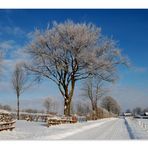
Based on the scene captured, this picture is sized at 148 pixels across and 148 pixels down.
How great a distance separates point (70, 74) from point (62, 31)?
2.85 m

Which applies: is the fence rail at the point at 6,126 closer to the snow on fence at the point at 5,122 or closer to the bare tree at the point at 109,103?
the snow on fence at the point at 5,122

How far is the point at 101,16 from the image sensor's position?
1478 cm

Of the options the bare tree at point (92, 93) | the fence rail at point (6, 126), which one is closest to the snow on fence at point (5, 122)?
the fence rail at point (6, 126)

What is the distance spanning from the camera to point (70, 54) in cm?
2423

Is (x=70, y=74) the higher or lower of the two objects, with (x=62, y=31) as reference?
lower

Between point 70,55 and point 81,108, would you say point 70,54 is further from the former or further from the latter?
point 81,108

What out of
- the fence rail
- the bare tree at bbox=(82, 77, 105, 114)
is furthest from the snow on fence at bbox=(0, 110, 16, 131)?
the bare tree at bbox=(82, 77, 105, 114)

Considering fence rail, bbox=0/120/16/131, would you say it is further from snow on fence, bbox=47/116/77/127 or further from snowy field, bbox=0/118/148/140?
snow on fence, bbox=47/116/77/127

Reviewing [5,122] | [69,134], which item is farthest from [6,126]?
[69,134]

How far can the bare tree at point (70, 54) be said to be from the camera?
23.9 m

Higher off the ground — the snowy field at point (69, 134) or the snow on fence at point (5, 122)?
the snow on fence at point (5, 122)

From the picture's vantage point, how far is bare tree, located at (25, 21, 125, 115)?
23938 millimetres
